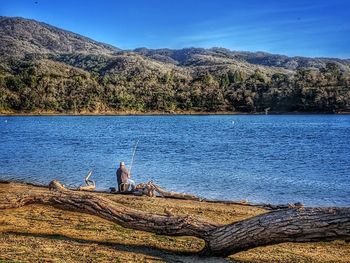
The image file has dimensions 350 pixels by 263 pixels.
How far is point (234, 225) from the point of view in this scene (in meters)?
10.1

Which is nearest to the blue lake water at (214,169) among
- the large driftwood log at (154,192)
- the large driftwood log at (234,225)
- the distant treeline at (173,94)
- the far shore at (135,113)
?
the large driftwood log at (154,192)

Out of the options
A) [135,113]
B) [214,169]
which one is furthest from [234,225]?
[135,113]

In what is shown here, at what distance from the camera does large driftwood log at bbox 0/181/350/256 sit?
29.3 ft

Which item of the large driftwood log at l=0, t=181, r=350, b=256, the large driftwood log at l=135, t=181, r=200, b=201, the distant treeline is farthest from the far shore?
the large driftwood log at l=0, t=181, r=350, b=256

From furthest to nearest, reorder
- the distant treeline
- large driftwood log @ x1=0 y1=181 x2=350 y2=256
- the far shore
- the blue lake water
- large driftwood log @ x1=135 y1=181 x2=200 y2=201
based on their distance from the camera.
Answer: the far shore < the distant treeline < the blue lake water < large driftwood log @ x1=135 y1=181 x2=200 y2=201 < large driftwood log @ x1=0 y1=181 x2=350 y2=256

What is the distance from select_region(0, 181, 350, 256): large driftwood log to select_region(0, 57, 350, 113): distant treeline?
137629 millimetres

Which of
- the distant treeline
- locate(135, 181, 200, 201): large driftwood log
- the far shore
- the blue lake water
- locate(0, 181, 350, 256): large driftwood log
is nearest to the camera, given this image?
locate(0, 181, 350, 256): large driftwood log

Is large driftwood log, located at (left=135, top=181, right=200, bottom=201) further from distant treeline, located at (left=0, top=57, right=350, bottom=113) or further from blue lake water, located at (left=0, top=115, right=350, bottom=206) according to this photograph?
distant treeline, located at (left=0, top=57, right=350, bottom=113)

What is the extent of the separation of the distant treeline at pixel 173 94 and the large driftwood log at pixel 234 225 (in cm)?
13763

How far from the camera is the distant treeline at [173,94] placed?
14388 cm

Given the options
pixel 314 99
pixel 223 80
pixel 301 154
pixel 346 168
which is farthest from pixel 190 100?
pixel 346 168

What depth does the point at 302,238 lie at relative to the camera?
9.23 metres

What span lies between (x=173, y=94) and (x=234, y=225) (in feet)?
491

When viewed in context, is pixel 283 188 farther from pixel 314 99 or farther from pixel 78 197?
pixel 314 99
